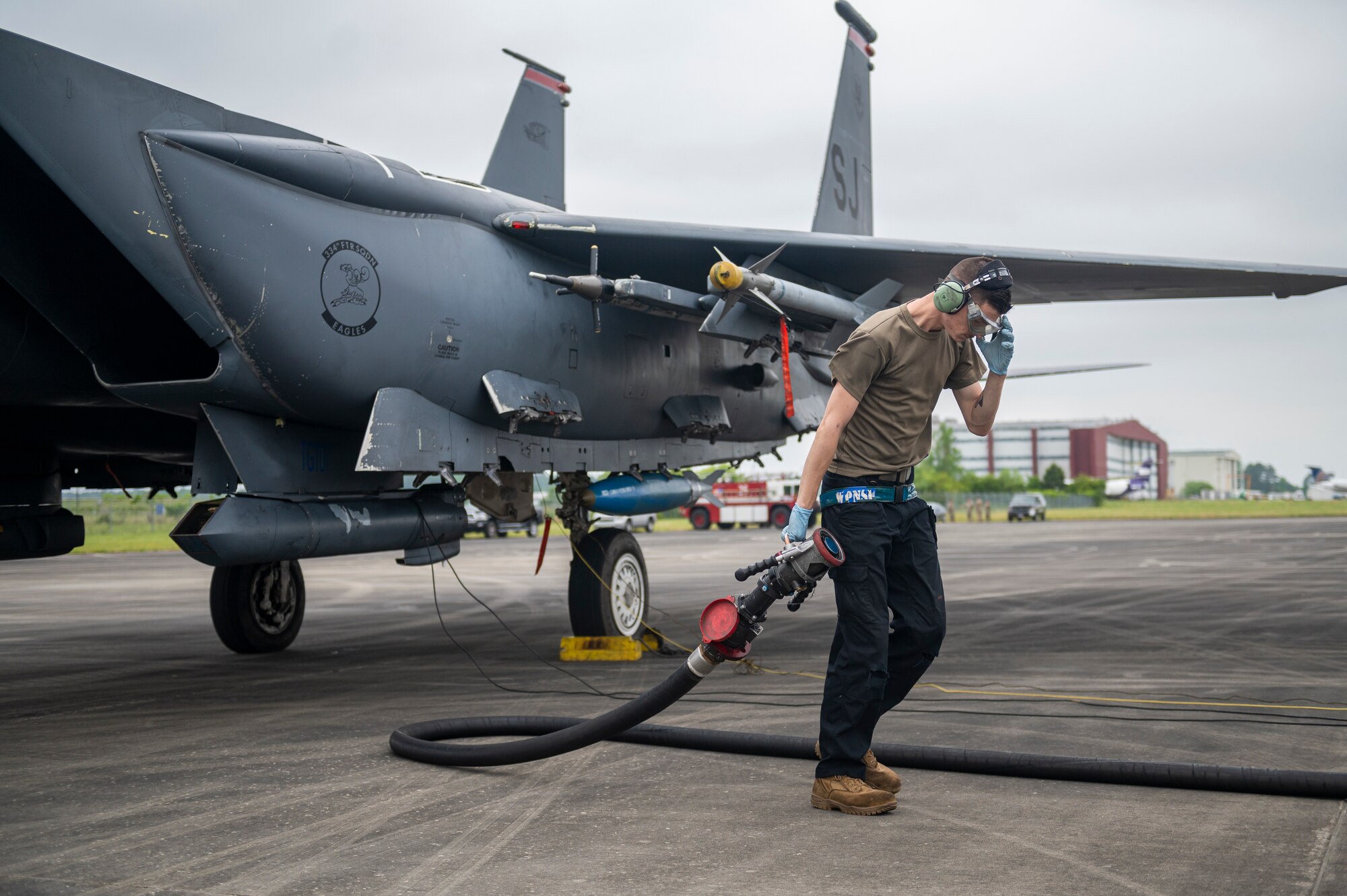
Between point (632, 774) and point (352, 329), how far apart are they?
12.6 feet

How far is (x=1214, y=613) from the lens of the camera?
1205 centimetres

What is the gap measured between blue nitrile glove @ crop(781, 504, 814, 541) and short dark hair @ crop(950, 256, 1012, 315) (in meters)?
1.16

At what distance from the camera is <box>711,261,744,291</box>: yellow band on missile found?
315 inches

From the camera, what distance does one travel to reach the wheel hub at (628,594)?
9.89 metres

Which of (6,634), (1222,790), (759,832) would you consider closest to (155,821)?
(759,832)

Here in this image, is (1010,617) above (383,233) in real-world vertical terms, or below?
below

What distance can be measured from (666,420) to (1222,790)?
21.7ft

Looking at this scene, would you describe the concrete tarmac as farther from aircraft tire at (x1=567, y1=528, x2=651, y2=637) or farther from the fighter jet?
the fighter jet

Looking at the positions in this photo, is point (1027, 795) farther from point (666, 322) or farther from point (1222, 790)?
point (666, 322)

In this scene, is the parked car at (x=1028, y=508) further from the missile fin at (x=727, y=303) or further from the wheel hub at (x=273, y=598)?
the missile fin at (x=727, y=303)

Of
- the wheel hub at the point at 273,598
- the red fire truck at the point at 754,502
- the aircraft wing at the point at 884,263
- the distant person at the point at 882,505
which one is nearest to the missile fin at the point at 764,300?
the aircraft wing at the point at 884,263

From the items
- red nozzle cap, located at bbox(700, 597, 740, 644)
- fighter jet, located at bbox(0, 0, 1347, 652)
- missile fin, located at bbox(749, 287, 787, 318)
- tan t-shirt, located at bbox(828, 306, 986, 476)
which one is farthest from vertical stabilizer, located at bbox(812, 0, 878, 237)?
red nozzle cap, located at bbox(700, 597, 740, 644)

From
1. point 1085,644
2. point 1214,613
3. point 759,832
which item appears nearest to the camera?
point 759,832

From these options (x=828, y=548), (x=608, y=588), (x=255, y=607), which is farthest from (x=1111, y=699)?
(x=255, y=607)
